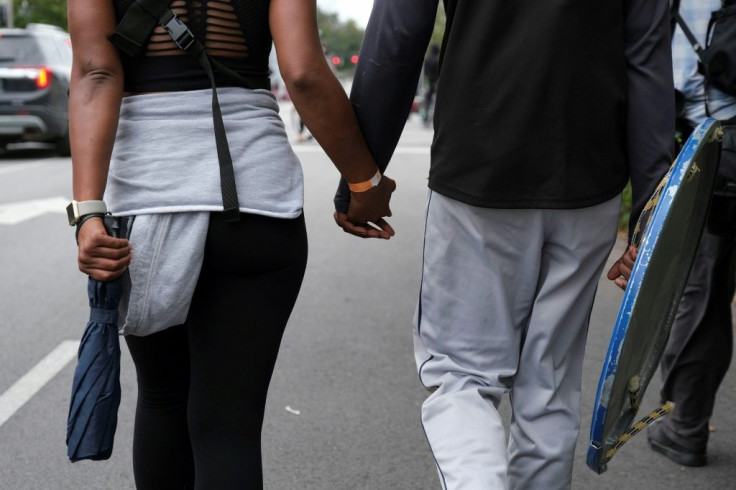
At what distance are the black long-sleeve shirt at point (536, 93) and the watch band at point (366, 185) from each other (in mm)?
137

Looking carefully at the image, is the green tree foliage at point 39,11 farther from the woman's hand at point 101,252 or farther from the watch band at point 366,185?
the woman's hand at point 101,252

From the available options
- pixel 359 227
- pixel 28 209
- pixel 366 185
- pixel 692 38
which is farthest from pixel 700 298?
pixel 28 209

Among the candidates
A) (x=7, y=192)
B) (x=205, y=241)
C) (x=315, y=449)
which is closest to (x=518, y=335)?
(x=205, y=241)

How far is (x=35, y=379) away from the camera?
4.50 metres

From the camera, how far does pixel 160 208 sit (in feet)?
6.49

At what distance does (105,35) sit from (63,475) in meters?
2.03

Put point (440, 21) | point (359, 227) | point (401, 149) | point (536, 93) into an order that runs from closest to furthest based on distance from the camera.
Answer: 1. point (536, 93)
2. point (359, 227)
3. point (401, 149)
4. point (440, 21)

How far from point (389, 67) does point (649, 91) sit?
62 cm

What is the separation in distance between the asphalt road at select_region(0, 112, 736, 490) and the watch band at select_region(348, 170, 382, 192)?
145cm

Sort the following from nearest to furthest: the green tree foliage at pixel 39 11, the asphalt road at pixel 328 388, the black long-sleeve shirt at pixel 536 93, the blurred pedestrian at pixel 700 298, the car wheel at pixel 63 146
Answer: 1. the black long-sleeve shirt at pixel 536 93
2. the blurred pedestrian at pixel 700 298
3. the asphalt road at pixel 328 388
4. the car wheel at pixel 63 146
5. the green tree foliage at pixel 39 11

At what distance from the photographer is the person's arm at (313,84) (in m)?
1.95

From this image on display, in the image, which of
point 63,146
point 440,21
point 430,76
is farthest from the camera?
point 440,21

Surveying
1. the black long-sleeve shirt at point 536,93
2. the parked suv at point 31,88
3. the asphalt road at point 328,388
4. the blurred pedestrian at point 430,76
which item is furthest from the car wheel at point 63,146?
the black long-sleeve shirt at point 536,93

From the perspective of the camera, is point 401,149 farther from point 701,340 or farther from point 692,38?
point 692,38
